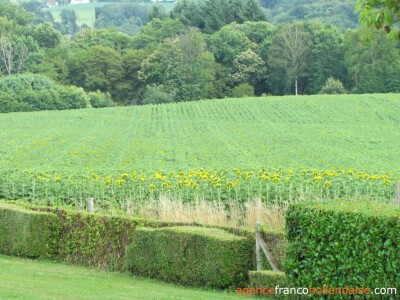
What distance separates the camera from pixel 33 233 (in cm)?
2048

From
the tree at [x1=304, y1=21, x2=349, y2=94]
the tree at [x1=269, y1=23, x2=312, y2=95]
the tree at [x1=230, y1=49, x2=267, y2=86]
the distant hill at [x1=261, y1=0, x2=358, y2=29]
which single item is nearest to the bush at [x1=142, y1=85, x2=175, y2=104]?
the tree at [x1=230, y1=49, x2=267, y2=86]

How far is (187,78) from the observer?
368 feet

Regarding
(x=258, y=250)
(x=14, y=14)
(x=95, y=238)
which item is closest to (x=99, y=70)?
(x=14, y=14)

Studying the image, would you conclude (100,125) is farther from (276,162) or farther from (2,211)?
(2,211)

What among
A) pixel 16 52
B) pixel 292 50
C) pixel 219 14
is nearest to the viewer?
pixel 292 50

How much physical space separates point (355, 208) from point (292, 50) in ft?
338

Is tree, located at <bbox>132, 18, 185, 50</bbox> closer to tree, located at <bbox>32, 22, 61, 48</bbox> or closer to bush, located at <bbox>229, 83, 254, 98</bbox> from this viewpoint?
tree, located at <bbox>32, 22, 61, 48</bbox>

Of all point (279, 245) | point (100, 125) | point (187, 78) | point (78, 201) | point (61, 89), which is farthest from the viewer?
point (187, 78)

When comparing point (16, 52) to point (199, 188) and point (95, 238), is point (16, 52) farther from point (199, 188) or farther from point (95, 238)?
point (95, 238)

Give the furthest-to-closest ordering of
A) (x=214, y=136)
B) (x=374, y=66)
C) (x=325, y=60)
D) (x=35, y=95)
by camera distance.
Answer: (x=325, y=60), (x=374, y=66), (x=35, y=95), (x=214, y=136)

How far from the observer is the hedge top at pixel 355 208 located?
12.1 meters

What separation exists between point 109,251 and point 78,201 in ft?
29.5

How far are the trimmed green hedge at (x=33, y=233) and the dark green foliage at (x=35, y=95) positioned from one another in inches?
2776

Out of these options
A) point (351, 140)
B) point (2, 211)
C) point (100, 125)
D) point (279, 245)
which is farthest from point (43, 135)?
point (279, 245)
